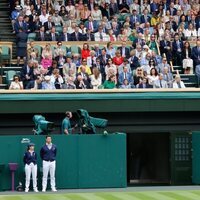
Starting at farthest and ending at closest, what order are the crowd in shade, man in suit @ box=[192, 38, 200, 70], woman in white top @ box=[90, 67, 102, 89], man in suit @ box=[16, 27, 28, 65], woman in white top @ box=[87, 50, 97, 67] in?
man in suit @ box=[16, 27, 28, 65], man in suit @ box=[192, 38, 200, 70], woman in white top @ box=[87, 50, 97, 67], the crowd in shade, woman in white top @ box=[90, 67, 102, 89]

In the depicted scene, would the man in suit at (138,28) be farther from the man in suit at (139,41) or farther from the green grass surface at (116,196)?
the green grass surface at (116,196)

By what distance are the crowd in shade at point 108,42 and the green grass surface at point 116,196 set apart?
4858 mm

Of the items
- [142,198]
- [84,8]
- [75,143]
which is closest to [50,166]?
[75,143]

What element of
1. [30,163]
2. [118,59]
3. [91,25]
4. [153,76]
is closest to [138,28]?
[91,25]

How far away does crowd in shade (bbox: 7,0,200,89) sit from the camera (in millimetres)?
35531

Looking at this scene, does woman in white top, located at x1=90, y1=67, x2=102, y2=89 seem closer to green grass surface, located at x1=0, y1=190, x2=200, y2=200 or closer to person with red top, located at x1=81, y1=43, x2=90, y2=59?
person with red top, located at x1=81, y1=43, x2=90, y2=59

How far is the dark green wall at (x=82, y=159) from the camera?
32938 millimetres

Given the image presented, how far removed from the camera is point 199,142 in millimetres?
34656

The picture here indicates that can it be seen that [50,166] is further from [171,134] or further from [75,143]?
[171,134]

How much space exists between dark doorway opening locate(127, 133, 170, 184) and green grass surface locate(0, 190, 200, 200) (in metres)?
4.74

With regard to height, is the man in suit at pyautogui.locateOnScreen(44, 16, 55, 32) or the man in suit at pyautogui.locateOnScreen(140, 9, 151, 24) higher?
the man in suit at pyautogui.locateOnScreen(140, 9, 151, 24)

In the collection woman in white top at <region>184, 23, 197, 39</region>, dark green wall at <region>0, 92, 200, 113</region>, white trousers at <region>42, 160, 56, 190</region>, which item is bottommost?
white trousers at <region>42, 160, 56, 190</region>

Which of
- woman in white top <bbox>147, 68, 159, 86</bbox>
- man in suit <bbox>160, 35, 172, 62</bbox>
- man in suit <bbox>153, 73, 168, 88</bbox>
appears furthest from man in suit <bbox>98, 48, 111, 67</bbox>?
man in suit <bbox>160, 35, 172, 62</bbox>

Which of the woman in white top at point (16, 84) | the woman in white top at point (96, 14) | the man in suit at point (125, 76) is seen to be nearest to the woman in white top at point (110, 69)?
the man in suit at point (125, 76)
